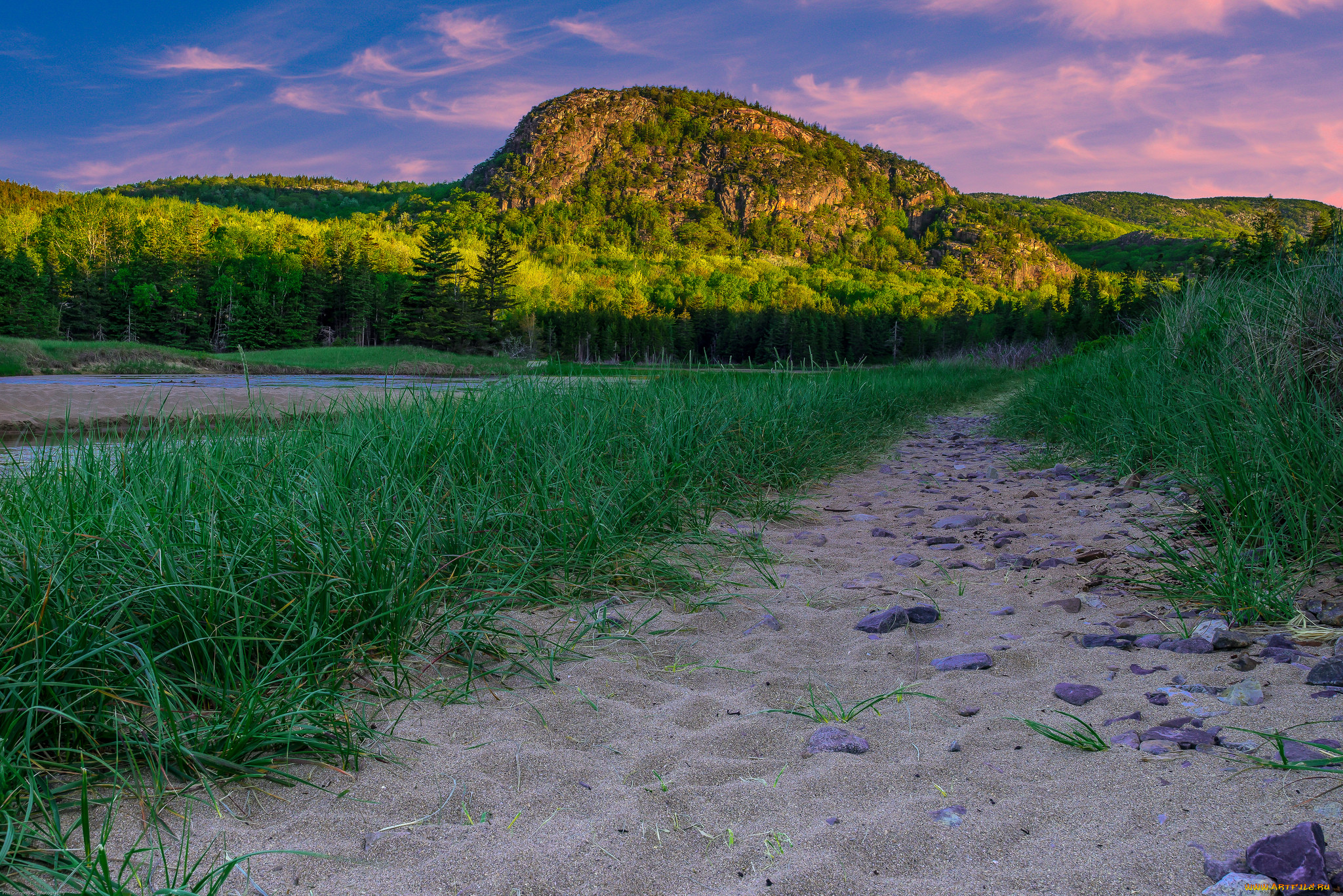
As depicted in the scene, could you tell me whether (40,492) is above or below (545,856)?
above

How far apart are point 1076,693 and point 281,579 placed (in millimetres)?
1930

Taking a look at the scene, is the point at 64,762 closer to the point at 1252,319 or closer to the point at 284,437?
the point at 284,437

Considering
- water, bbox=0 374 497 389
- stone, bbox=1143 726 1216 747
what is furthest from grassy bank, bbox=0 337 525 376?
stone, bbox=1143 726 1216 747

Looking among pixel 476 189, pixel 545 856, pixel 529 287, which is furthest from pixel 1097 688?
pixel 476 189

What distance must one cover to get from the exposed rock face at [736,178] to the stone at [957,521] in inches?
4023

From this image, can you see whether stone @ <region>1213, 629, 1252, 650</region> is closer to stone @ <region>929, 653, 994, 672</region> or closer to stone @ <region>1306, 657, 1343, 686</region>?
stone @ <region>1306, 657, 1343, 686</region>

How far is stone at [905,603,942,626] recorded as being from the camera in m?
2.07

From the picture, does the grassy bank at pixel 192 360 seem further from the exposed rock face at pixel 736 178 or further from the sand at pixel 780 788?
the exposed rock face at pixel 736 178

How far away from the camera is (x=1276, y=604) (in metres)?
1.86

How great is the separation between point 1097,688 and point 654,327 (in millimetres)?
44413

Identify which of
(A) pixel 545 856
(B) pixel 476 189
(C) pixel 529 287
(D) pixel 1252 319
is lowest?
(A) pixel 545 856

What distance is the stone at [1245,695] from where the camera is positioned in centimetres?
139

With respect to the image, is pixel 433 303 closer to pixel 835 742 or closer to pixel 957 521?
pixel 957 521

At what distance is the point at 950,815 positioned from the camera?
1080 mm
